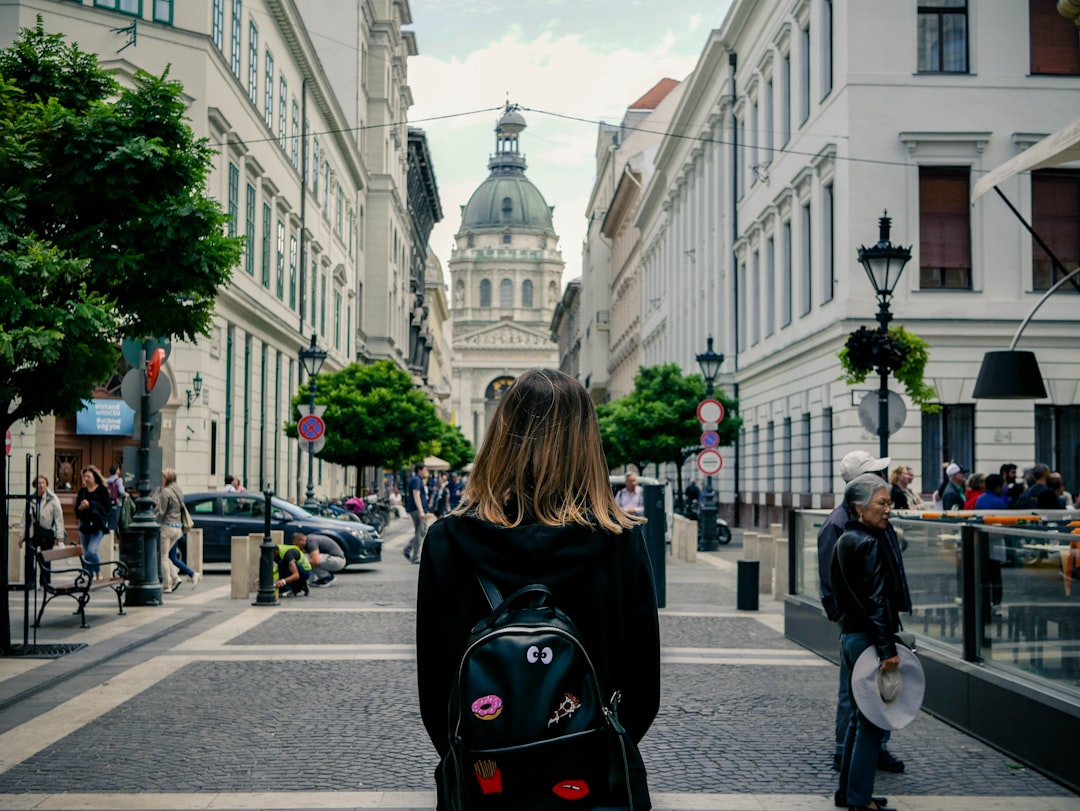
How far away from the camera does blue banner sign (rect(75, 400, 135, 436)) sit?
29.1 meters

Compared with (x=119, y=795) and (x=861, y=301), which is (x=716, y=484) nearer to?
(x=861, y=301)

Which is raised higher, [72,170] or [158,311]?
[72,170]

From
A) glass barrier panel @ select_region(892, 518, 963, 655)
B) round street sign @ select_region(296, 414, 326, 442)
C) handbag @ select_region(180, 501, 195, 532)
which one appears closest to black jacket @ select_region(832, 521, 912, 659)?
glass barrier panel @ select_region(892, 518, 963, 655)

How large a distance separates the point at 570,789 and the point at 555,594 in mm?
445

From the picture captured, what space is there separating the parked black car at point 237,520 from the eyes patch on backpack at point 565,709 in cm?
2044

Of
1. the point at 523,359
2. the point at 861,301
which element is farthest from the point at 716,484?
the point at 523,359

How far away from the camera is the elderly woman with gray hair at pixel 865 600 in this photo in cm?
662

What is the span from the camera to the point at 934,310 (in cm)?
2728

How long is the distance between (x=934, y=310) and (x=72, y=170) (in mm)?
19242

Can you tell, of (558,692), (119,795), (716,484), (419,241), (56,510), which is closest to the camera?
Answer: (558,692)

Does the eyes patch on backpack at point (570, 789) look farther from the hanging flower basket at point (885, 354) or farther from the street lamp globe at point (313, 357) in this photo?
the street lamp globe at point (313, 357)

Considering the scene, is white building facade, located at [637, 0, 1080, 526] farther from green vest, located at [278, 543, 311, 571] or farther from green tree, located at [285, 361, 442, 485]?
green tree, located at [285, 361, 442, 485]

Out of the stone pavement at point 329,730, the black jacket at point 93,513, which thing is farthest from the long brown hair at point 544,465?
the black jacket at point 93,513

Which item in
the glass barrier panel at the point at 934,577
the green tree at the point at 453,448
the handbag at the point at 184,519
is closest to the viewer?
the glass barrier panel at the point at 934,577
